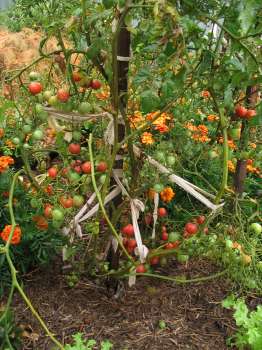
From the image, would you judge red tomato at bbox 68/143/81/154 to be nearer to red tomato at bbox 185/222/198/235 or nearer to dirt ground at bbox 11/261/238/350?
red tomato at bbox 185/222/198/235

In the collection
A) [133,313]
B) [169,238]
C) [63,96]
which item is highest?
[63,96]

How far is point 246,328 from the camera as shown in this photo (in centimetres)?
191

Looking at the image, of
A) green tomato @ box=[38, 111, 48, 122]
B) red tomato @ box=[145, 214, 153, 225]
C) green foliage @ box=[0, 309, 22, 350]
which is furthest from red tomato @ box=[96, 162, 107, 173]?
green foliage @ box=[0, 309, 22, 350]

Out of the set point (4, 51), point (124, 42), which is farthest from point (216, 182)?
point (4, 51)

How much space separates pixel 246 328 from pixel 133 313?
0.47 metres

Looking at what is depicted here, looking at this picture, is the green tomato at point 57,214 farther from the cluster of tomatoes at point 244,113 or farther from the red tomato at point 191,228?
the cluster of tomatoes at point 244,113

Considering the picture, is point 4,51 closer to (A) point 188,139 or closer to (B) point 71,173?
(A) point 188,139

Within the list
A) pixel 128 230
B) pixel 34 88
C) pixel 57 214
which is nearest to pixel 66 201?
pixel 57 214

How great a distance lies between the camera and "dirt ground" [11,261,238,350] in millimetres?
1921

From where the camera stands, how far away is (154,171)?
182cm

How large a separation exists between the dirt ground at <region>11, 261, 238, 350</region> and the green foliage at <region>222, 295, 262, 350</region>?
9cm

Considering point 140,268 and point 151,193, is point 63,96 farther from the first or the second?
point 140,268

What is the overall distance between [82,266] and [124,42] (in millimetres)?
952

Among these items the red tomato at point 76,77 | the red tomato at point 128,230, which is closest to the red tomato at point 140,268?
the red tomato at point 128,230
